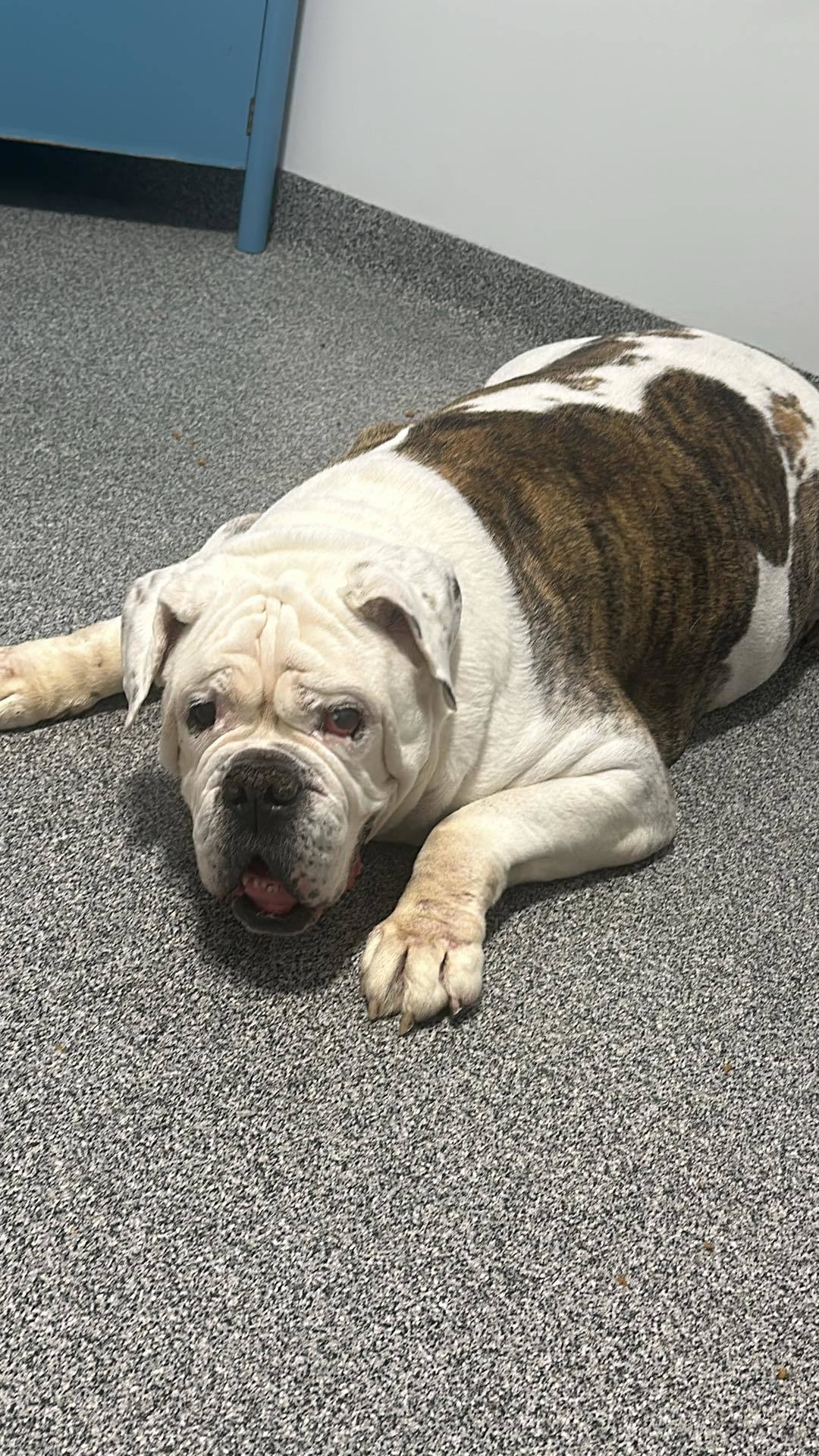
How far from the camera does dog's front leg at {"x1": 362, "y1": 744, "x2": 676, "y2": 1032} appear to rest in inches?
53.5

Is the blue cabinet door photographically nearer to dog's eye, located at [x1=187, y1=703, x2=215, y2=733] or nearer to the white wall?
the white wall

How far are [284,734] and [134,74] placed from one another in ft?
8.10

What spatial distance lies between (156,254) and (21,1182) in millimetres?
2751

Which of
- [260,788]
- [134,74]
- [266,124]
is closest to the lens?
[260,788]

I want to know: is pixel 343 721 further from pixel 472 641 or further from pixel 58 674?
pixel 58 674

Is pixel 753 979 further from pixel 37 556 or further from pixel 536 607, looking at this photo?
pixel 37 556

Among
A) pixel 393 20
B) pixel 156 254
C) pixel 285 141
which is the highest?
pixel 393 20

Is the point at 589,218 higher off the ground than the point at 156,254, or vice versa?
the point at 589,218

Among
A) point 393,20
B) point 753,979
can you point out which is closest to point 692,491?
point 753,979

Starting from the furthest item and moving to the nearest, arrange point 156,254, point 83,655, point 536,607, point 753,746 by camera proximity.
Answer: point 156,254 → point 753,746 → point 83,655 → point 536,607

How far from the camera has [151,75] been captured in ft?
10.2

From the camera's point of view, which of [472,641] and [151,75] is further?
[151,75]

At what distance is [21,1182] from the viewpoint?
1.17 meters

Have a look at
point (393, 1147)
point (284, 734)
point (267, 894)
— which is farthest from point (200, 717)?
point (393, 1147)
